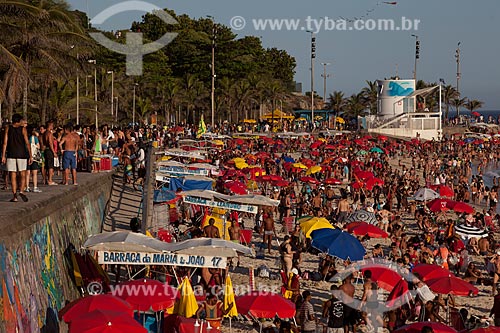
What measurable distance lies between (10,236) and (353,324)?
5837 millimetres

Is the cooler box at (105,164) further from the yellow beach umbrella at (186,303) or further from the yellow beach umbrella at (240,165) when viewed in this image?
the yellow beach umbrella at (186,303)

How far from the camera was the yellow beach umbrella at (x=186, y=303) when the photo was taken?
1179 cm

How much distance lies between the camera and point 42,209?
39.2ft

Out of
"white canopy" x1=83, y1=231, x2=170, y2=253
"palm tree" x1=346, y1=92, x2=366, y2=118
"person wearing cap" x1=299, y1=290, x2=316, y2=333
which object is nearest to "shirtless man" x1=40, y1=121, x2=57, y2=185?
"white canopy" x1=83, y1=231, x2=170, y2=253

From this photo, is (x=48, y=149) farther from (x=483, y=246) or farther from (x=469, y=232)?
(x=483, y=246)

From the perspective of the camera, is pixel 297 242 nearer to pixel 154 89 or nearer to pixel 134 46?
pixel 154 89

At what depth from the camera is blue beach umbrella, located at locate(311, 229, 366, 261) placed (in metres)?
15.6

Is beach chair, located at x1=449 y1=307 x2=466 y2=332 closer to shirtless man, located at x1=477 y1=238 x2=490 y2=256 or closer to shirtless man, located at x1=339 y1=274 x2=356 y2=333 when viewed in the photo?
shirtless man, located at x1=339 y1=274 x2=356 y2=333

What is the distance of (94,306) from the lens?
960 cm

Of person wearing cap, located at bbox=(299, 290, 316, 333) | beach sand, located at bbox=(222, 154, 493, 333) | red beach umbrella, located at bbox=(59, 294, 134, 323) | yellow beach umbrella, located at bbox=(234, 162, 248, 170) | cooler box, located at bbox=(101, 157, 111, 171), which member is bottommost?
beach sand, located at bbox=(222, 154, 493, 333)

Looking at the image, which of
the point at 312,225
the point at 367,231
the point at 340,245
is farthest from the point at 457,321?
the point at 312,225

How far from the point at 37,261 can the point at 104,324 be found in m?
2.83

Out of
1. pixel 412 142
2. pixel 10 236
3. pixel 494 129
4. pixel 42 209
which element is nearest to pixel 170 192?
pixel 42 209

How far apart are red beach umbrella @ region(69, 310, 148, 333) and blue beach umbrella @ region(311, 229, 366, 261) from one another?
7.19 metres
